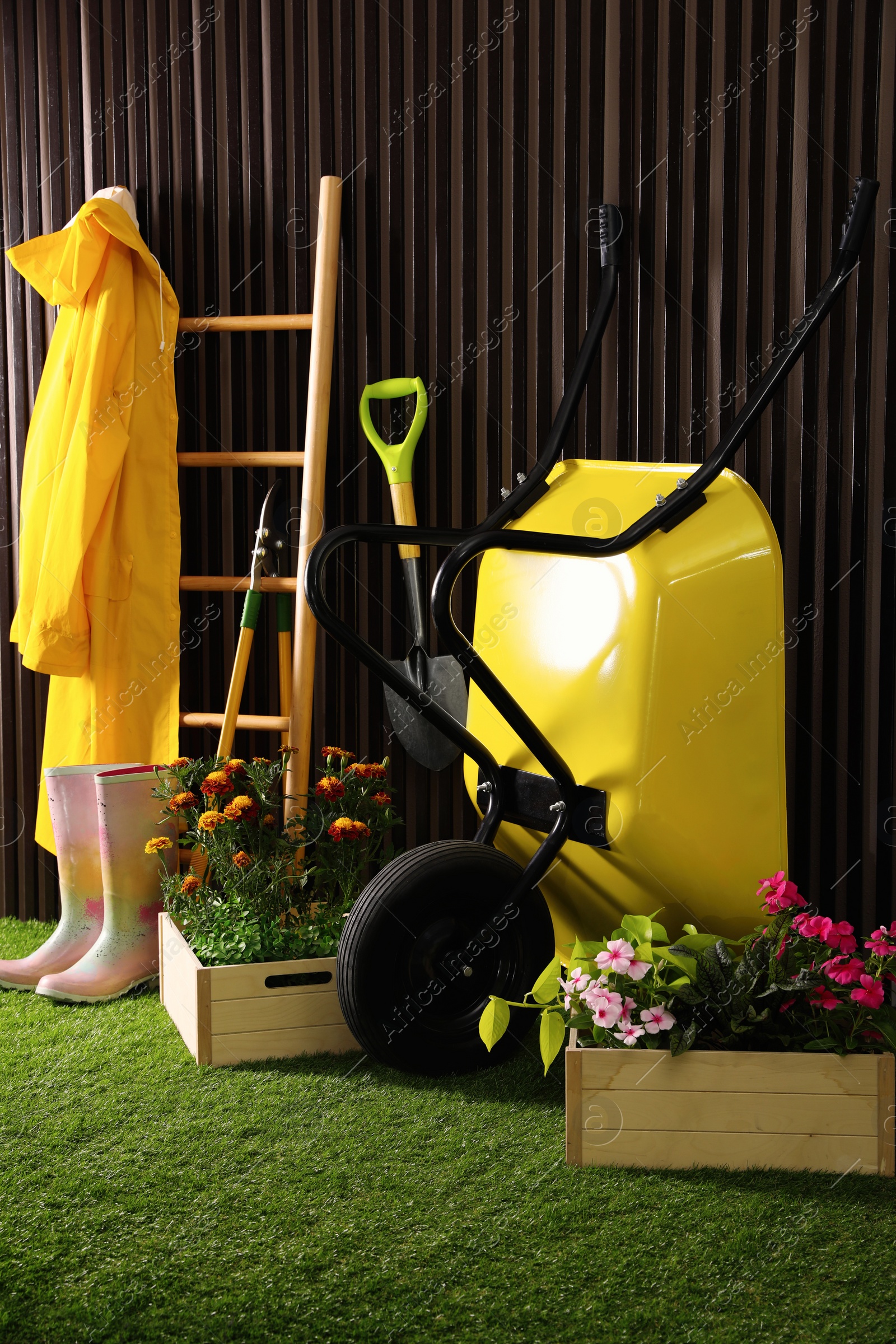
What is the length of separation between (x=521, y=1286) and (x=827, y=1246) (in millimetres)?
386

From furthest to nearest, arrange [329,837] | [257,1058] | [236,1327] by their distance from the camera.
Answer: [329,837] < [257,1058] < [236,1327]

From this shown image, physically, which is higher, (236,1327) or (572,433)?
(572,433)

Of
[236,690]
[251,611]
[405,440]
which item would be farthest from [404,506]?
[236,690]

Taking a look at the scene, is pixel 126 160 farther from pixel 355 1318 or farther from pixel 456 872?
pixel 355 1318

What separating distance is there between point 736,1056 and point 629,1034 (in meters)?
0.15

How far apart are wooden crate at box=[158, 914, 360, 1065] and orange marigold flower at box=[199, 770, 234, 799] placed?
1.01ft

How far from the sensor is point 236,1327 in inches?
41.8

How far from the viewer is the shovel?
2090 millimetres

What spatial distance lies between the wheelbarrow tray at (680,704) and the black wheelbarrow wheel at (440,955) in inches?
6.0

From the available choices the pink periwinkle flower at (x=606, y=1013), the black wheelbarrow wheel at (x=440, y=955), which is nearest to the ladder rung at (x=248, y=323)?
the black wheelbarrow wheel at (x=440, y=955)

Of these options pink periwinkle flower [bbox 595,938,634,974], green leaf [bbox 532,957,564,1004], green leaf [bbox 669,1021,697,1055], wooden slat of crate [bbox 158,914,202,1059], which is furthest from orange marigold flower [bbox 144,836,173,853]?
green leaf [bbox 669,1021,697,1055]

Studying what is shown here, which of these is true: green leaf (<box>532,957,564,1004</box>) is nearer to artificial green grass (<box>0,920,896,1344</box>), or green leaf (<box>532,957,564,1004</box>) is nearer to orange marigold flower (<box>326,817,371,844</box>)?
artificial green grass (<box>0,920,896,1344</box>)

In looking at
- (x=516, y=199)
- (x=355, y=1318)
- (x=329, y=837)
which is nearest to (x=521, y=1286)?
(x=355, y=1318)

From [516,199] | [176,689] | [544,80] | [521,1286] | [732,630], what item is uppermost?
[544,80]
